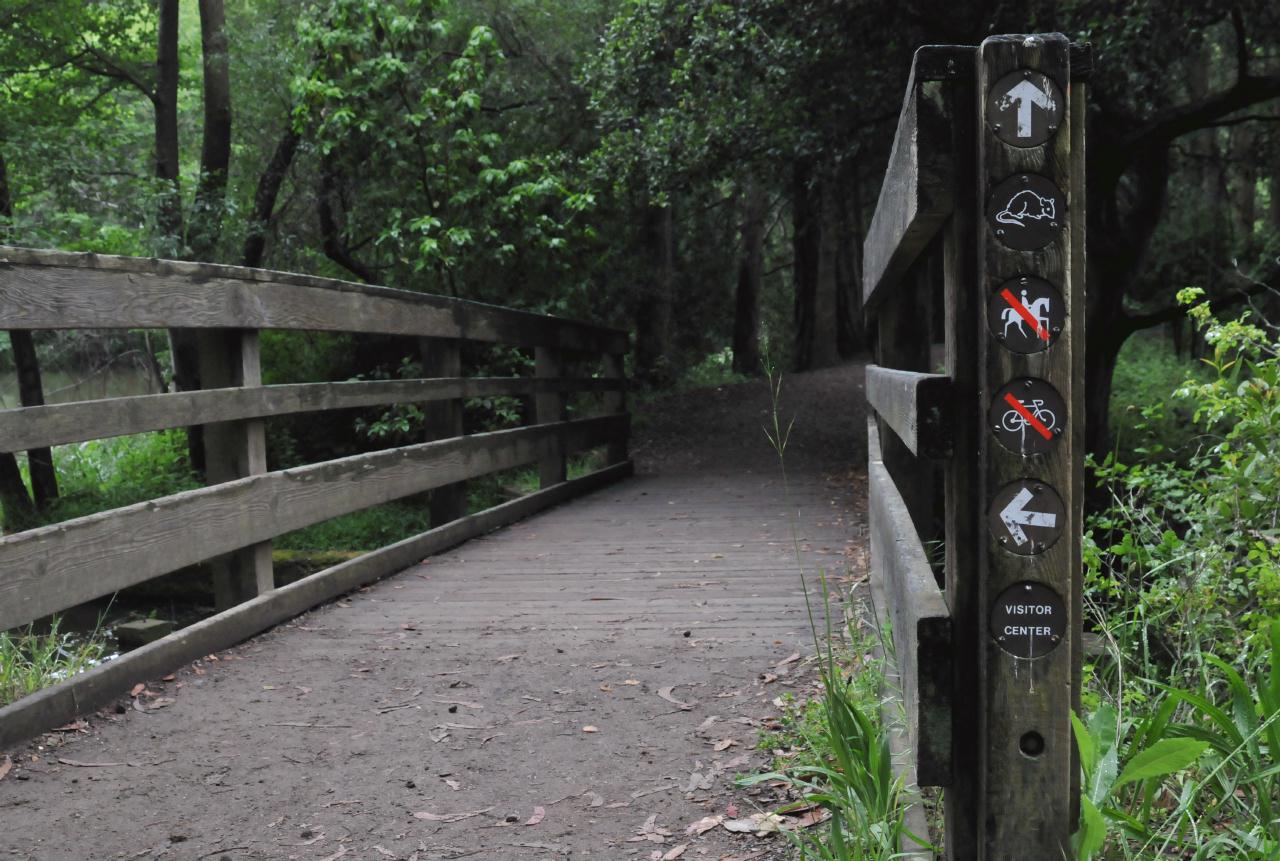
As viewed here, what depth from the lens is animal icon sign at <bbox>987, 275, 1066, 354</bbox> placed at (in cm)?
183

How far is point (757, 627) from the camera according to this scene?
432cm

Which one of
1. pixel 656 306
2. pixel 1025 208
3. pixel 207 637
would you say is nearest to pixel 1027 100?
pixel 1025 208

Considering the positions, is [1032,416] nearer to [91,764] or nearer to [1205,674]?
[1205,674]

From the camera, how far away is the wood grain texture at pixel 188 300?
10.6 ft

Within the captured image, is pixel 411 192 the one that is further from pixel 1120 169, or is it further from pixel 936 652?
pixel 936 652

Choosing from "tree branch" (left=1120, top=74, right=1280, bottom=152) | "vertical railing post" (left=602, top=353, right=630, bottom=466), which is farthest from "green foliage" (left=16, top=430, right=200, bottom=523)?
"tree branch" (left=1120, top=74, right=1280, bottom=152)

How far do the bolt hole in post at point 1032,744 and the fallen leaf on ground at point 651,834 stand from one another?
0.95 m

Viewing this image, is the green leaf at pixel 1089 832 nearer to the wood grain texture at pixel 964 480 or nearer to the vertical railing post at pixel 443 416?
the wood grain texture at pixel 964 480

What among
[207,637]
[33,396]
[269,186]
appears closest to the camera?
[207,637]

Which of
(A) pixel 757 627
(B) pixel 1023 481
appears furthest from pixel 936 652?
(A) pixel 757 627

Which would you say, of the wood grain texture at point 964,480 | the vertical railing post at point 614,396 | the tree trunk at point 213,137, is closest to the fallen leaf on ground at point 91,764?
the wood grain texture at point 964,480

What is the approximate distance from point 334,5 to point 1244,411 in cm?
993

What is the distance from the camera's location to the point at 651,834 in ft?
8.32

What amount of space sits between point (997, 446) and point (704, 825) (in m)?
1.22
